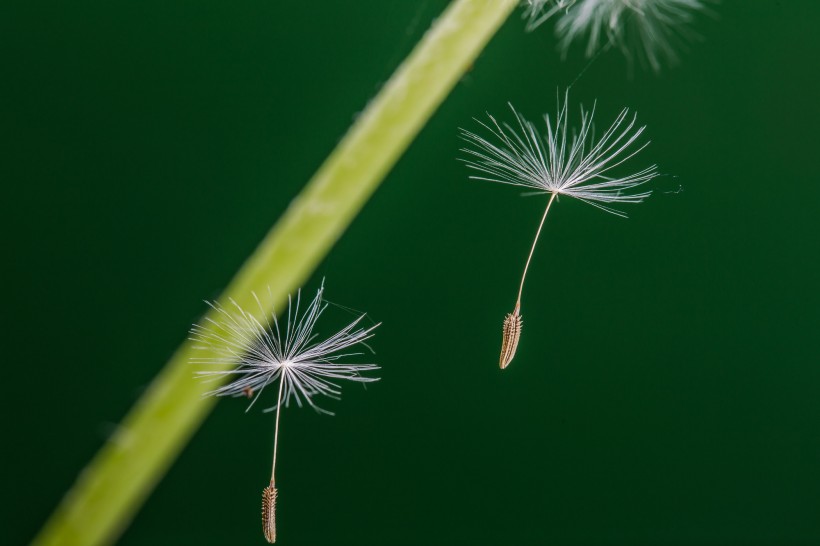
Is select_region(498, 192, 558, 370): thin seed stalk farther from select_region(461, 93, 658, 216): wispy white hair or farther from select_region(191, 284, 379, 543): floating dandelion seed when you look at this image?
Result: select_region(191, 284, 379, 543): floating dandelion seed

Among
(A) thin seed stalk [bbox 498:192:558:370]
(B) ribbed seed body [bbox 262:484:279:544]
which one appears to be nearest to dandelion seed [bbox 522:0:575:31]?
(A) thin seed stalk [bbox 498:192:558:370]

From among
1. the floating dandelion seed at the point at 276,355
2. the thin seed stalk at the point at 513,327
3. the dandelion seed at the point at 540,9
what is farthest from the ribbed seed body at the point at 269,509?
the dandelion seed at the point at 540,9

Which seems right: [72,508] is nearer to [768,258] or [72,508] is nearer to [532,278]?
[532,278]

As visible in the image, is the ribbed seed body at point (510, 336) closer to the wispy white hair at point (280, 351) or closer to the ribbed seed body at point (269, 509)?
the wispy white hair at point (280, 351)

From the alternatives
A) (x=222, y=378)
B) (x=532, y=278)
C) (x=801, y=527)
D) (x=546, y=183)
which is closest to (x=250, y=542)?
(x=222, y=378)

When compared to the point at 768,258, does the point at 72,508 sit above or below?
below
